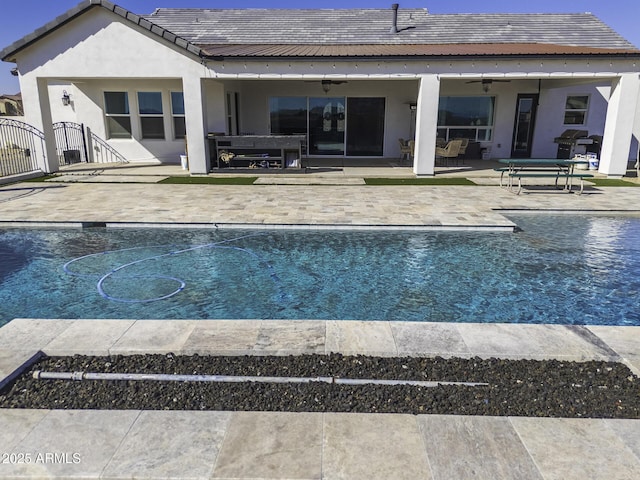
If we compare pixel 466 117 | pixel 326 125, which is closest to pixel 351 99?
pixel 326 125

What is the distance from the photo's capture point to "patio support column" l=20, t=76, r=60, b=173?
44.3 ft

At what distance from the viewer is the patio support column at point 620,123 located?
43.0 feet

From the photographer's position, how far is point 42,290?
5.87 m

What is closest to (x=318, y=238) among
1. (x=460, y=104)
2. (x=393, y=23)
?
(x=460, y=104)

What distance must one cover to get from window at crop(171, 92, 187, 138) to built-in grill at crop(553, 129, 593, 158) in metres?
13.9

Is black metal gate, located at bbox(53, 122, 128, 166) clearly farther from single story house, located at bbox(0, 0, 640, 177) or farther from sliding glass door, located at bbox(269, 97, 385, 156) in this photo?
sliding glass door, located at bbox(269, 97, 385, 156)

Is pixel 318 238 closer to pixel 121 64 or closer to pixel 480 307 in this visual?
pixel 480 307

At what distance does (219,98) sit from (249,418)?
14.3m

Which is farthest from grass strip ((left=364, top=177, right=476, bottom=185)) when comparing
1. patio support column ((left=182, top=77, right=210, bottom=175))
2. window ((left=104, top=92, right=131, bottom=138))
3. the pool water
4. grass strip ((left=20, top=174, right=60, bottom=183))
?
window ((left=104, top=92, right=131, bottom=138))

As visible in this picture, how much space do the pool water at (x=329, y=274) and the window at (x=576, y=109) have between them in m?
10.9

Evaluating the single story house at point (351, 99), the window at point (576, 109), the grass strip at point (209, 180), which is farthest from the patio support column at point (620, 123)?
the grass strip at point (209, 180)

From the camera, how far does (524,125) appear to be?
18078 millimetres

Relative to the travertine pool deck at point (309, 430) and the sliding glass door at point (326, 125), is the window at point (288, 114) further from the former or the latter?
the travertine pool deck at point (309, 430)

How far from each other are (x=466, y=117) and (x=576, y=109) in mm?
4296
